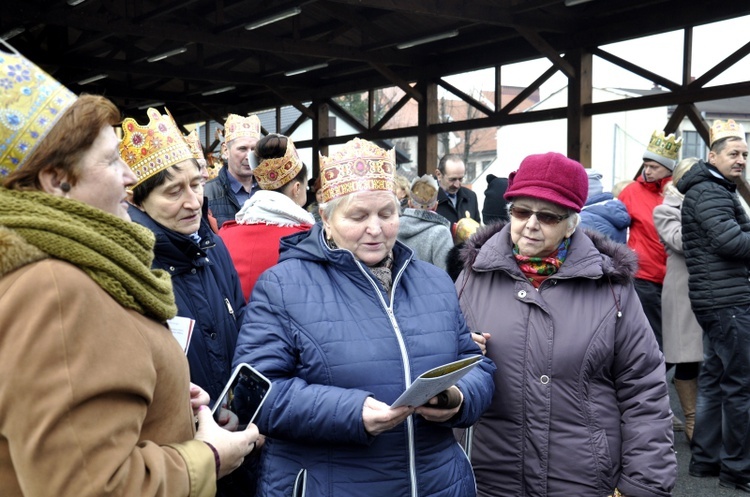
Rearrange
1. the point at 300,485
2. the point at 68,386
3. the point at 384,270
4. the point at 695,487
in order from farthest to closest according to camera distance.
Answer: the point at 695,487 < the point at 384,270 < the point at 300,485 < the point at 68,386

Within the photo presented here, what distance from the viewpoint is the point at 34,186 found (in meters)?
1.42

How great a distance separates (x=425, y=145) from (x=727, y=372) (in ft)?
27.9

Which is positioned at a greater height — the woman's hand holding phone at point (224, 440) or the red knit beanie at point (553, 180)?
the red knit beanie at point (553, 180)

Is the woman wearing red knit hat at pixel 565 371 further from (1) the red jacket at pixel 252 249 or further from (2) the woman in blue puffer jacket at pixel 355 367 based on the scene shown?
(1) the red jacket at pixel 252 249

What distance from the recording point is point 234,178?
5.16m

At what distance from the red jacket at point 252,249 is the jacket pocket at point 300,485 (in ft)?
4.34

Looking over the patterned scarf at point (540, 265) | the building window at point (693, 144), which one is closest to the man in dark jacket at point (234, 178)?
the patterned scarf at point (540, 265)

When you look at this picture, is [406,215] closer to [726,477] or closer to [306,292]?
[726,477]

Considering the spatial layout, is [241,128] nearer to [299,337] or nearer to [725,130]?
[725,130]

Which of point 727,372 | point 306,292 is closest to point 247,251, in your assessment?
point 306,292

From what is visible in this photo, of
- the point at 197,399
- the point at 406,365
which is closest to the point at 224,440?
the point at 197,399

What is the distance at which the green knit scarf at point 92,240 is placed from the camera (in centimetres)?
133

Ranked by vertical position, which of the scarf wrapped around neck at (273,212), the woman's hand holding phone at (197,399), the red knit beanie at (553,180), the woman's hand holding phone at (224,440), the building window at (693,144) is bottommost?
the woman's hand holding phone at (224,440)

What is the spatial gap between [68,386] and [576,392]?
5.35 feet
